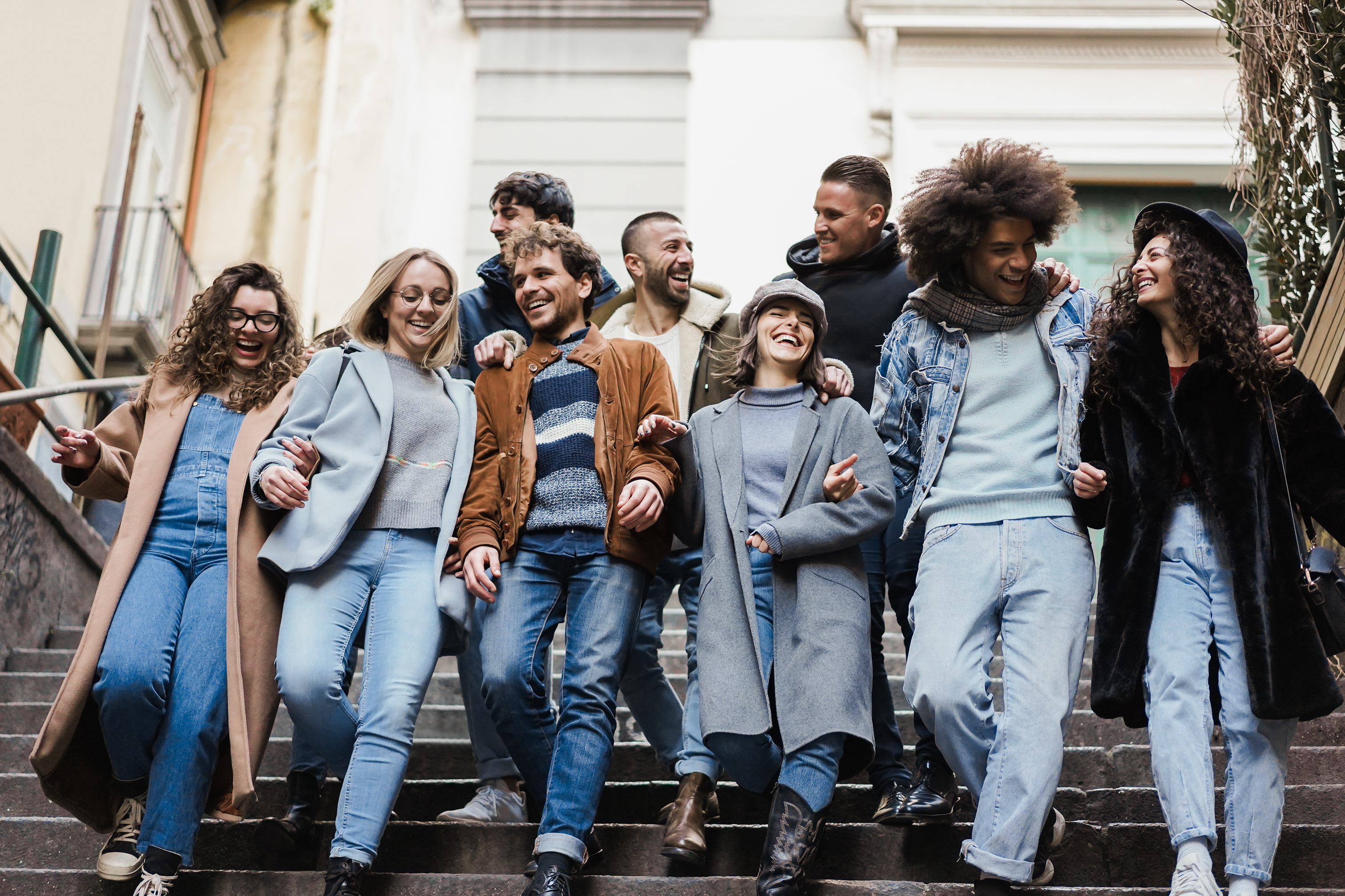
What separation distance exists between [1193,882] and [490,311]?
3214 mm

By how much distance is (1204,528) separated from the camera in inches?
138

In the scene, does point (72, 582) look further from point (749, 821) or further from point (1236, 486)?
point (1236, 486)

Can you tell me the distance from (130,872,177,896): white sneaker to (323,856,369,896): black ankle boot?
408 mm

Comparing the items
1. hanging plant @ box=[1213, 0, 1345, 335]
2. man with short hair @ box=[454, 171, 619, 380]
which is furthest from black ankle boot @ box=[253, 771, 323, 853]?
hanging plant @ box=[1213, 0, 1345, 335]

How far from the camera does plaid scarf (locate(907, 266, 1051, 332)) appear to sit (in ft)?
13.0

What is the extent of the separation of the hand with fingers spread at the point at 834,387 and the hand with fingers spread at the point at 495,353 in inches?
36.1

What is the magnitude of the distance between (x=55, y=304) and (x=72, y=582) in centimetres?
295

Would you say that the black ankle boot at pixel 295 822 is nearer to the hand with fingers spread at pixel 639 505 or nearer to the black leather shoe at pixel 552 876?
the black leather shoe at pixel 552 876

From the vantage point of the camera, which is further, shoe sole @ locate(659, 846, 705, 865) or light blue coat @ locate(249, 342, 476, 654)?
A: light blue coat @ locate(249, 342, 476, 654)

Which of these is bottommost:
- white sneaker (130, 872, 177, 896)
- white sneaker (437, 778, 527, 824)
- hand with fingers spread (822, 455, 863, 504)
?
white sneaker (130, 872, 177, 896)

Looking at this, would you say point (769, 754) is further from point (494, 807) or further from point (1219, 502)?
point (1219, 502)

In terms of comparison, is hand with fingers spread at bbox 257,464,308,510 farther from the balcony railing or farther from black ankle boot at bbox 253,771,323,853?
the balcony railing

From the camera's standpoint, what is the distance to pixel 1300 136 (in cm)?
591

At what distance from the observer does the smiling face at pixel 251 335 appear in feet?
14.1
